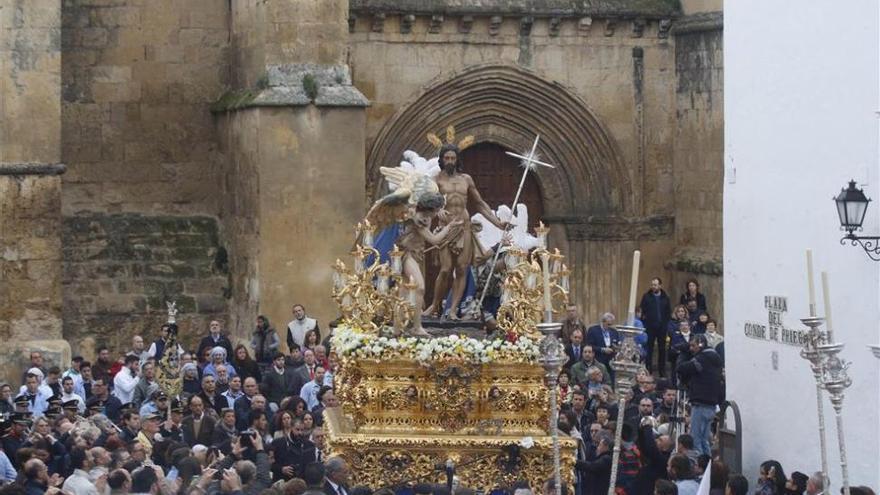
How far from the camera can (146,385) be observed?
73.2ft

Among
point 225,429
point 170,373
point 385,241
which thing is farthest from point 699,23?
point 225,429

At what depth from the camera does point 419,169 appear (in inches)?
787

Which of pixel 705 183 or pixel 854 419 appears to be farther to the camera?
pixel 705 183

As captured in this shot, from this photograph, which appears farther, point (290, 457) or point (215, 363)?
point (215, 363)

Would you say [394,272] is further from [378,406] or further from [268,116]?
[268,116]

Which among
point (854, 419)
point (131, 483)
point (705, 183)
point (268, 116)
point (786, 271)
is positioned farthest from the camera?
point (705, 183)

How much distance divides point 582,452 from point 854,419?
7.09 ft

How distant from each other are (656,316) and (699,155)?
123 inches

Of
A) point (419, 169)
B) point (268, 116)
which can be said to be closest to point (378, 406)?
point (419, 169)

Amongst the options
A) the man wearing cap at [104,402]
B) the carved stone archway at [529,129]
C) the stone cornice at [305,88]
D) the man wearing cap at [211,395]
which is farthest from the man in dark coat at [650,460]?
the carved stone archway at [529,129]

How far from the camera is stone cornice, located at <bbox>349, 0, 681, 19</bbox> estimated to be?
28.8 m

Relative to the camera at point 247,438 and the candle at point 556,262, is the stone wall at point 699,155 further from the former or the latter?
the camera at point 247,438

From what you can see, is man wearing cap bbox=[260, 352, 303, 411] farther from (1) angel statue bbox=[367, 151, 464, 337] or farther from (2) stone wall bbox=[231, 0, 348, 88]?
(2) stone wall bbox=[231, 0, 348, 88]

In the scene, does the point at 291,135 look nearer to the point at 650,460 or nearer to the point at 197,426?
the point at 197,426
